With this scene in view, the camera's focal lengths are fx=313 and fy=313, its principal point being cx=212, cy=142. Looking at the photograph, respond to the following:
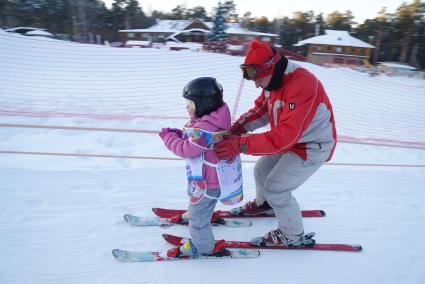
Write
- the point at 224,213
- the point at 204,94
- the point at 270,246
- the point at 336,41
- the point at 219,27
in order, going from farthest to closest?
the point at 336,41 → the point at 219,27 → the point at 224,213 → the point at 270,246 → the point at 204,94

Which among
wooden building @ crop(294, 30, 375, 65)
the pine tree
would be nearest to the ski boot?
the pine tree

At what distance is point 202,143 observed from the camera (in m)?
2.00

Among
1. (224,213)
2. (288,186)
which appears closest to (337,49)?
(224,213)

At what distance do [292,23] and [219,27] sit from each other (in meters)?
17.4

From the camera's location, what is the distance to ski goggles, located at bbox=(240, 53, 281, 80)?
2.04 m

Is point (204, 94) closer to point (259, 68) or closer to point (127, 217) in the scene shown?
point (259, 68)

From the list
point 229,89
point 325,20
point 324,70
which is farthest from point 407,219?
point 325,20

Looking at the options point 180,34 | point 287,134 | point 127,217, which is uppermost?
point 180,34

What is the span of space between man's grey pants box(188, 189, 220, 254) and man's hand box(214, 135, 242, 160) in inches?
11.2

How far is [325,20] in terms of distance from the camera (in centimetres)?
5316

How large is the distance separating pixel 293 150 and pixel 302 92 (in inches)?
18.6

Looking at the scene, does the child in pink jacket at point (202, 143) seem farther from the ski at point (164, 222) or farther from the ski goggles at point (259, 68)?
the ski at point (164, 222)

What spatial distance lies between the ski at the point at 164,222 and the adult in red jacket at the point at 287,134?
1.04 ft

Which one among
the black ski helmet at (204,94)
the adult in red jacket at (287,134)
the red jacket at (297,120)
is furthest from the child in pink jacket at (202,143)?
the red jacket at (297,120)
